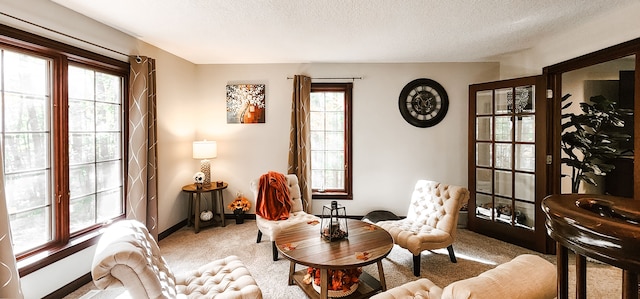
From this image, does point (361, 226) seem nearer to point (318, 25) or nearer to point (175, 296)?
point (175, 296)

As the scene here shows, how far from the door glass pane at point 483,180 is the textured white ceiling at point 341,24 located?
1.61m

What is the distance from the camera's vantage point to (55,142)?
2.42 m

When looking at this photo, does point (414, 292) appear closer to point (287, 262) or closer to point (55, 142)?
point (287, 262)

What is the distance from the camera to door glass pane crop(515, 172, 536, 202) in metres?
3.38

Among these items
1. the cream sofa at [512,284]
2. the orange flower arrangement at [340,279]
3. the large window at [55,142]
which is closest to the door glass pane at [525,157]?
the cream sofa at [512,284]

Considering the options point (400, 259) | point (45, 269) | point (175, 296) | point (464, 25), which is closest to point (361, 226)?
point (400, 259)

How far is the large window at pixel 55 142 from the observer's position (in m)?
2.14

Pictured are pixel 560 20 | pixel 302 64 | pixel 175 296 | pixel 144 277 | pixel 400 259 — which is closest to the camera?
pixel 144 277

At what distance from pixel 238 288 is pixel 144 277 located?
575 mm

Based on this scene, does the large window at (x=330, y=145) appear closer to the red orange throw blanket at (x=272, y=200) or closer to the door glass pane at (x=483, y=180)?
the red orange throw blanket at (x=272, y=200)

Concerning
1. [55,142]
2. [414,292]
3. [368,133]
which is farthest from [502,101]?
[55,142]

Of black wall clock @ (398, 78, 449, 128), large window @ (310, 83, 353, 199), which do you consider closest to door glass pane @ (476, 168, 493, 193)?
black wall clock @ (398, 78, 449, 128)

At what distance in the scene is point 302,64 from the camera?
4328mm

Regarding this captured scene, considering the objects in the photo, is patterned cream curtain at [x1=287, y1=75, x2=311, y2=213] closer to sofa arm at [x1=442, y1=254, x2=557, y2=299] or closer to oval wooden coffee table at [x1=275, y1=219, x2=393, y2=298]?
oval wooden coffee table at [x1=275, y1=219, x2=393, y2=298]
